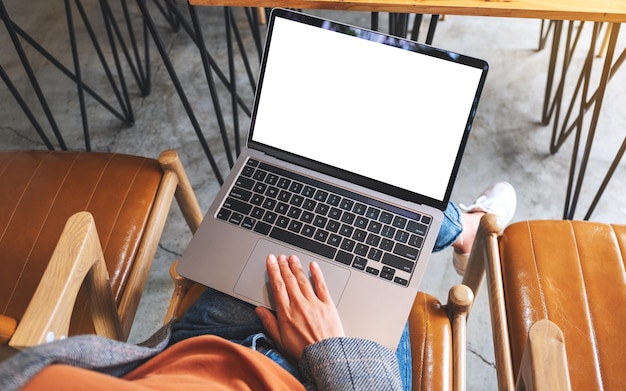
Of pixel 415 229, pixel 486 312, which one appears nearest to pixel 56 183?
pixel 415 229

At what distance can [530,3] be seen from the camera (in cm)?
81

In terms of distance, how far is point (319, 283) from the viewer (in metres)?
0.81

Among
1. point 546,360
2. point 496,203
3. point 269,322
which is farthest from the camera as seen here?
point 496,203

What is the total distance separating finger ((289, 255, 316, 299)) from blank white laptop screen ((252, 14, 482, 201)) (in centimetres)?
19

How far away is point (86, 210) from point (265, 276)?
38 cm

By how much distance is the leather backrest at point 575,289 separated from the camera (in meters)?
0.78

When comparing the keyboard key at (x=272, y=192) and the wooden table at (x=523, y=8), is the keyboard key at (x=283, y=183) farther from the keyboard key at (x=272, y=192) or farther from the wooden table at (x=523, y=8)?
the wooden table at (x=523, y=8)

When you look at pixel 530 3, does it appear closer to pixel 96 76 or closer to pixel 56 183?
pixel 56 183

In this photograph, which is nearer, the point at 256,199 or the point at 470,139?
the point at 256,199

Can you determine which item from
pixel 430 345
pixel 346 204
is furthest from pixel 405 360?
pixel 346 204

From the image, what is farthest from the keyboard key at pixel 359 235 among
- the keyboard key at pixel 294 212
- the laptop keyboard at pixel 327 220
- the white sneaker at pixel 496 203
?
the white sneaker at pixel 496 203

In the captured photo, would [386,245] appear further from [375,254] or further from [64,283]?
[64,283]

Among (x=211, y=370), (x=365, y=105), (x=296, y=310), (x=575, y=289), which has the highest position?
(x=365, y=105)

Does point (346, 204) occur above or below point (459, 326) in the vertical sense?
above
